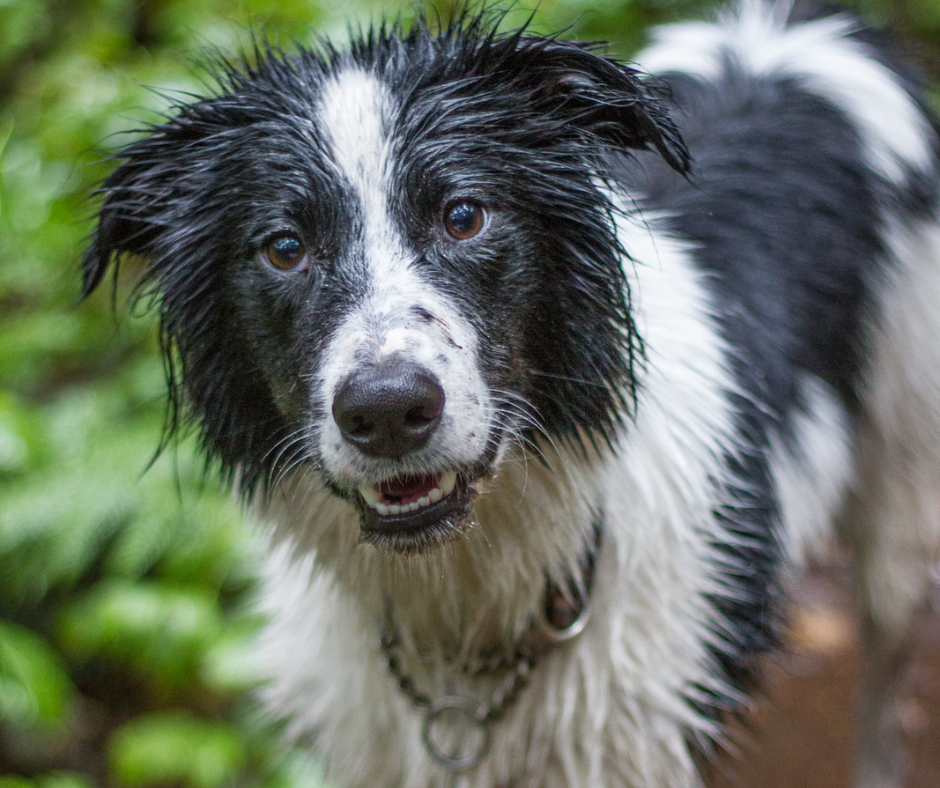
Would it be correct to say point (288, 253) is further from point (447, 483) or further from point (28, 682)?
point (28, 682)

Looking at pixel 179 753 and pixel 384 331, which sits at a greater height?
pixel 384 331

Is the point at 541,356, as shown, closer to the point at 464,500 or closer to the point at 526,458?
the point at 526,458

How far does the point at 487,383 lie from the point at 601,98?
0.67m

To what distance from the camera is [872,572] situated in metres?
3.24

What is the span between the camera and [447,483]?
1.82 meters

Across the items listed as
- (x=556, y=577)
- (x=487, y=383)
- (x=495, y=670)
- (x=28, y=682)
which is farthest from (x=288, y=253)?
(x=28, y=682)

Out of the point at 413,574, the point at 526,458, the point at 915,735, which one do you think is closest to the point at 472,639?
the point at 413,574

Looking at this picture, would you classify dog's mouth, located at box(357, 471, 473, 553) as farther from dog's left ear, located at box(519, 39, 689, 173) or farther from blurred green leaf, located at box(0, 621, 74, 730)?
blurred green leaf, located at box(0, 621, 74, 730)

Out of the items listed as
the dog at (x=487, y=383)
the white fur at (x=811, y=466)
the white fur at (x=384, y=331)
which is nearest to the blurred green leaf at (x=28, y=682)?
the dog at (x=487, y=383)

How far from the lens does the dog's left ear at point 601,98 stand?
192cm

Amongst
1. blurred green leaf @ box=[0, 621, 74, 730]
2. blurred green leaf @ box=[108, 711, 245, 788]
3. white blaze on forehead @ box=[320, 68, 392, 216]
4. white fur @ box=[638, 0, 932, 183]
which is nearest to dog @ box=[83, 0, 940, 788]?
white blaze on forehead @ box=[320, 68, 392, 216]

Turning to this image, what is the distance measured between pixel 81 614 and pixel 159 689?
57cm

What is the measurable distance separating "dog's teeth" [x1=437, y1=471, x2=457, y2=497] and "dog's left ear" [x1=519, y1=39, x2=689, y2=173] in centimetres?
80

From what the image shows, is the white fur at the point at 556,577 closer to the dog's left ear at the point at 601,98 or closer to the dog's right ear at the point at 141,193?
the dog's left ear at the point at 601,98
